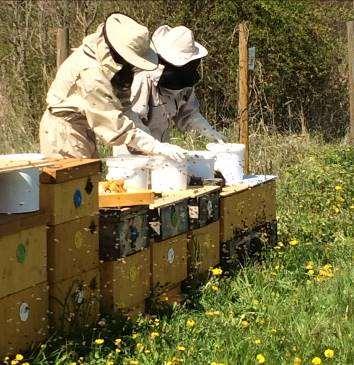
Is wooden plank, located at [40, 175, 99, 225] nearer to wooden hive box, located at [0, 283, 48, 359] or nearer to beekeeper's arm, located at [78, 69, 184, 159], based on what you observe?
wooden hive box, located at [0, 283, 48, 359]

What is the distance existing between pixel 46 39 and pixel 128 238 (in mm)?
8166

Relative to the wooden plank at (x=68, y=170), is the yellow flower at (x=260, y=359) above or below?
below

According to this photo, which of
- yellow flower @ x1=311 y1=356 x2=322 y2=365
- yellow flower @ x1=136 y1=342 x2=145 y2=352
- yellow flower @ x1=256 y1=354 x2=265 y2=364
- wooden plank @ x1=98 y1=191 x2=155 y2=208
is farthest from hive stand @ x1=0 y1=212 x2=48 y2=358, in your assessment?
yellow flower @ x1=311 y1=356 x2=322 y2=365

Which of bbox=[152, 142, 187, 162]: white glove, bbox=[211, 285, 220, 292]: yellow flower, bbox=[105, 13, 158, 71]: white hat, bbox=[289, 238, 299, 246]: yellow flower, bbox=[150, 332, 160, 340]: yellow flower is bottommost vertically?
bbox=[150, 332, 160, 340]: yellow flower

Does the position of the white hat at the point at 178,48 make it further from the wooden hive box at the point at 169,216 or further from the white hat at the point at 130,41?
the wooden hive box at the point at 169,216

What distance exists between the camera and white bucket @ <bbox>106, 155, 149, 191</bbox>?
5551 mm

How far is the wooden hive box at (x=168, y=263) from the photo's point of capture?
17.0ft

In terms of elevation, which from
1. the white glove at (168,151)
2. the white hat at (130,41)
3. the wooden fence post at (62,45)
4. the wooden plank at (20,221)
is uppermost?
the wooden fence post at (62,45)

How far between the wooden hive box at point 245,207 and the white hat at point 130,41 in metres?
1.05

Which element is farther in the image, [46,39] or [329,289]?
[46,39]

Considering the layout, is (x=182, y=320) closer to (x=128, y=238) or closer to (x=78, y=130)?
(x=128, y=238)

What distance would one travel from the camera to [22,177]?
4082 mm

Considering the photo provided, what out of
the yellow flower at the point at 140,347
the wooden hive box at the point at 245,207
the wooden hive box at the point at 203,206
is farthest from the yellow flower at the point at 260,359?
the wooden hive box at the point at 245,207

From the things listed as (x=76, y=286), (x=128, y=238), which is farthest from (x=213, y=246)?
(x=76, y=286)
